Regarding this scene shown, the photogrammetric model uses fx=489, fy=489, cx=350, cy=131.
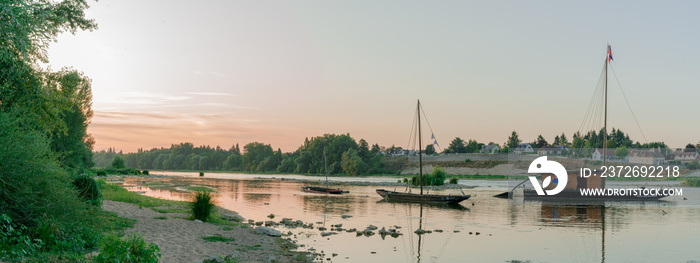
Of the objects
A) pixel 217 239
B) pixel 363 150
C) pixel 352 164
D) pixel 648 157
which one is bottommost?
pixel 217 239

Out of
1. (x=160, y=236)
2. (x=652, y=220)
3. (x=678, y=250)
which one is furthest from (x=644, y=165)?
(x=160, y=236)

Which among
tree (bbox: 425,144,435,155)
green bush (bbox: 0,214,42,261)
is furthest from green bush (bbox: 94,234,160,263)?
tree (bbox: 425,144,435,155)

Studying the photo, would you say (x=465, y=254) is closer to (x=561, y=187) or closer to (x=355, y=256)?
(x=355, y=256)

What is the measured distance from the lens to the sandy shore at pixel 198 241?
1795cm

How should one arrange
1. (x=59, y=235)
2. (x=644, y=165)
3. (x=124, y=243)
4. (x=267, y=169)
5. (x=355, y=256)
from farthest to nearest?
(x=267, y=169) < (x=644, y=165) < (x=355, y=256) < (x=59, y=235) < (x=124, y=243)

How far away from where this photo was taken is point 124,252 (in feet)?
40.8

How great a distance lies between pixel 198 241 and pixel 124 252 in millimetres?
8508

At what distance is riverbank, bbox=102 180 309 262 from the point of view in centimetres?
1808

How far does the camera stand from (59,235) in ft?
50.0

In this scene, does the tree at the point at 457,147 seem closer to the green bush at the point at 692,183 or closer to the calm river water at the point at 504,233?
the green bush at the point at 692,183

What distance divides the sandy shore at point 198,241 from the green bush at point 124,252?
2.70 m

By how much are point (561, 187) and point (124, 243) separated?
5869 cm

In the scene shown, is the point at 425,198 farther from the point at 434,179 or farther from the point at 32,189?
the point at 32,189

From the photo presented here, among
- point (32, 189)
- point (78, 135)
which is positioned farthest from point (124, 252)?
point (78, 135)
